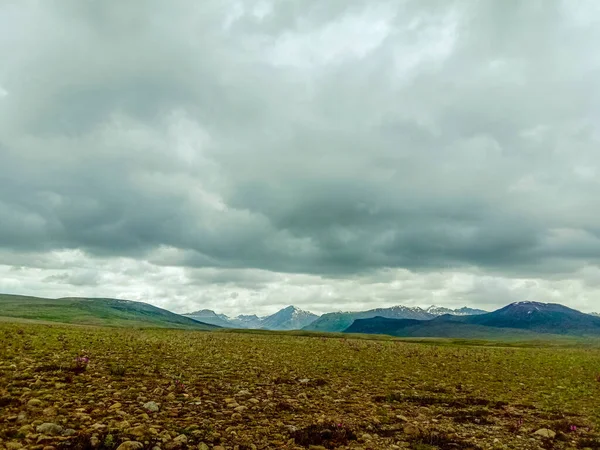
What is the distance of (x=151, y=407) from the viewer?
40.3 ft

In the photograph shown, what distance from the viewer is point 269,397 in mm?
15602

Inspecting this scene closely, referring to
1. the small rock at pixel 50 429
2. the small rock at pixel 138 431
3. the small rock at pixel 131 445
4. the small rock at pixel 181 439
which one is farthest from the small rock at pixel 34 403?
the small rock at pixel 181 439

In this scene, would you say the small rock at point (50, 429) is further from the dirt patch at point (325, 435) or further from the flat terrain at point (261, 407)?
the dirt patch at point (325, 435)

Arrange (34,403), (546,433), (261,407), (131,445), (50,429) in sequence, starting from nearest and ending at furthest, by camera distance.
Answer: (131,445), (50,429), (34,403), (546,433), (261,407)

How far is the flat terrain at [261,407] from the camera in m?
10.3

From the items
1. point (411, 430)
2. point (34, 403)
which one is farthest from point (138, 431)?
A: point (411, 430)

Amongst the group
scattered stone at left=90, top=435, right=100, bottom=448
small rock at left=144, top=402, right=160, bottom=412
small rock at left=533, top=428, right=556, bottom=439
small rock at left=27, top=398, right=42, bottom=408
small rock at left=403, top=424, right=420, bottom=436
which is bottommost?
small rock at left=533, top=428, right=556, bottom=439

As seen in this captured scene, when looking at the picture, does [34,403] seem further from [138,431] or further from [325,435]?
[325,435]

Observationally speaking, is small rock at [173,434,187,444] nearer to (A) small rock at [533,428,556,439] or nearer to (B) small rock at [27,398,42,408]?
(B) small rock at [27,398,42,408]

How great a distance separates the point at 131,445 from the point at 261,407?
5.54m

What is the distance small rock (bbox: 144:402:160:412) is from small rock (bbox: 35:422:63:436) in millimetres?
2730

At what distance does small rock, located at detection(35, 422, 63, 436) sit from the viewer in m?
A: 9.53

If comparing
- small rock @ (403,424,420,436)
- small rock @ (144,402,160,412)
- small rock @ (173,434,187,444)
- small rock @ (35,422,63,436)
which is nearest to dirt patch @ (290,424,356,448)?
small rock @ (403,424,420,436)

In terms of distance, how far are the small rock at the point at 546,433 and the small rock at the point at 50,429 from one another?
13.0 m
